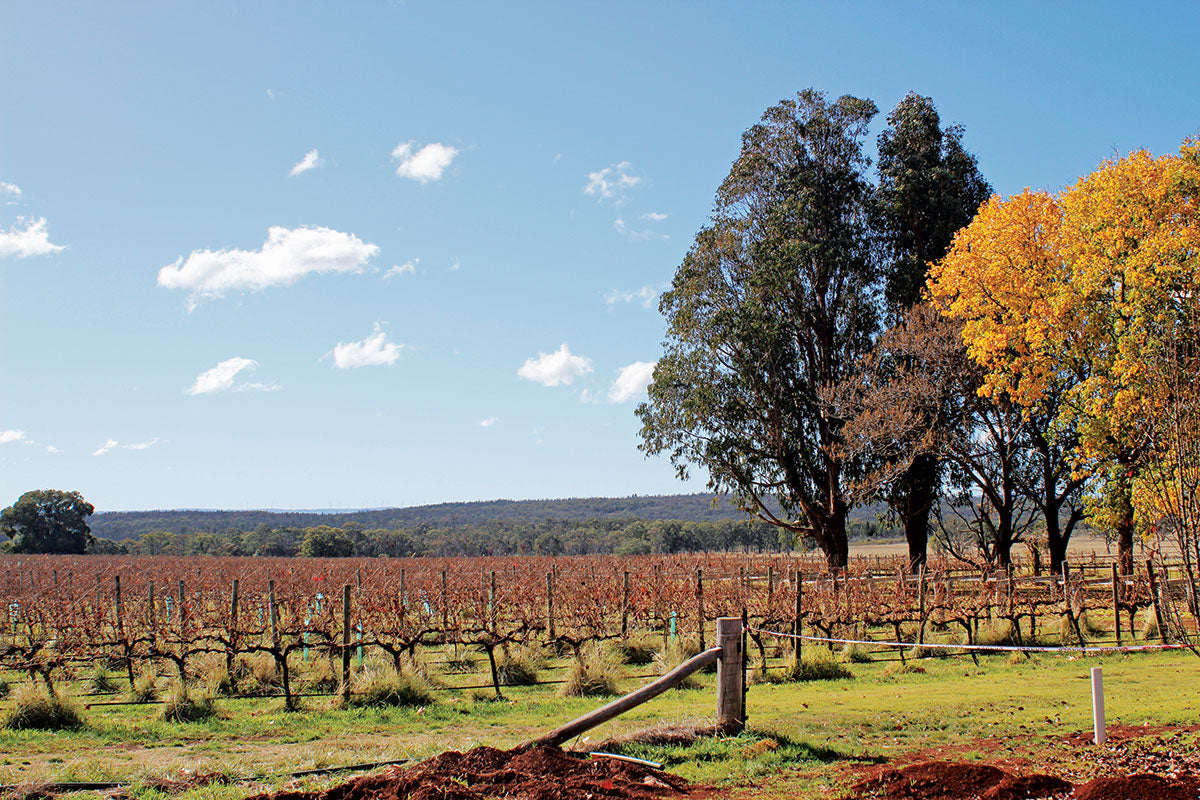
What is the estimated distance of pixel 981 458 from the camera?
27984mm

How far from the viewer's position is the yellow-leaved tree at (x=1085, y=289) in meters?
19.3

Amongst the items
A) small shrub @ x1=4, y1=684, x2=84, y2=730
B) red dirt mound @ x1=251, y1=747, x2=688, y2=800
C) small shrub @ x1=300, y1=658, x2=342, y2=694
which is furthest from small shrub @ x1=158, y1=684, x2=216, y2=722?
red dirt mound @ x1=251, y1=747, x2=688, y2=800

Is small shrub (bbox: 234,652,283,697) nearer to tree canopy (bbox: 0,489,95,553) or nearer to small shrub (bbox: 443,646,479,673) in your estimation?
small shrub (bbox: 443,646,479,673)

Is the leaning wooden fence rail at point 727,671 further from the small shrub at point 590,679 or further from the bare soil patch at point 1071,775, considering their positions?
the small shrub at point 590,679

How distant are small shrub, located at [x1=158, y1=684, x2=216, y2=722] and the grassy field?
23 cm

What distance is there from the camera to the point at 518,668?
51.3 feet

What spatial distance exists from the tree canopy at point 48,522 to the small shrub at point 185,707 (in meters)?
84.9

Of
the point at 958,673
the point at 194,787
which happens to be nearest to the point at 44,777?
the point at 194,787

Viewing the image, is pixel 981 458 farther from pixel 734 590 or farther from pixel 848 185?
pixel 734 590

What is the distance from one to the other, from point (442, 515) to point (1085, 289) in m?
169

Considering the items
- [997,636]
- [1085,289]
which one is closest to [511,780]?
[997,636]

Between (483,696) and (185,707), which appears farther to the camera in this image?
(483,696)

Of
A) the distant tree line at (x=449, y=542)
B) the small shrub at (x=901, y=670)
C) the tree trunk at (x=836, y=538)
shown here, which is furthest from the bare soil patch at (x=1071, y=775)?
the distant tree line at (x=449, y=542)

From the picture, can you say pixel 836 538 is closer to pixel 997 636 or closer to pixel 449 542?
pixel 997 636
